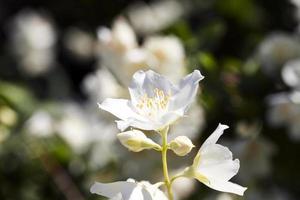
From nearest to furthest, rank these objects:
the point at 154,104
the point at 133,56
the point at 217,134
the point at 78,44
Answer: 1. the point at 217,134
2. the point at 154,104
3. the point at 133,56
4. the point at 78,44

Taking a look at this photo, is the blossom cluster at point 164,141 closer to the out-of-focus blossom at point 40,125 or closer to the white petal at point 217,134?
the white petal at point 217,134

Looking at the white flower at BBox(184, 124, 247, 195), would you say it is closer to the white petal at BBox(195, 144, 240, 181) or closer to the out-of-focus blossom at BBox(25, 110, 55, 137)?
the white petal at BBox(195, 144, 240, 181)

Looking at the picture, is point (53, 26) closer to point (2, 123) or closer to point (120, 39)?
point (2, 123)

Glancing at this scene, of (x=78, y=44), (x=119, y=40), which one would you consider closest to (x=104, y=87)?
(x=119, y=40)

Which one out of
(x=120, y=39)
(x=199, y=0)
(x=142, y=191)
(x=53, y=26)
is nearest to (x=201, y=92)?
(x=120, y=39)

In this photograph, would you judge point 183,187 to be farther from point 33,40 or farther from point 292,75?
point 33,40

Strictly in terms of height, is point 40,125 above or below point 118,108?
above

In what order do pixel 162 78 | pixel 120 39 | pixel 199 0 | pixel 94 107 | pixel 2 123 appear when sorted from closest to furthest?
pixel 162 78 < pixel 120 39 < pixel 2 123 < pixel 94 107 < pixel 199 0
